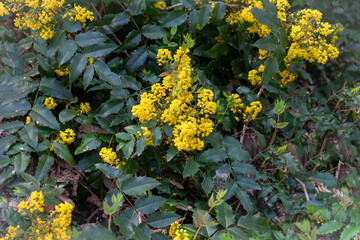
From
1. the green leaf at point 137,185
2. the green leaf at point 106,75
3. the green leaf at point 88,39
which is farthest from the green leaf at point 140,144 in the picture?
the green leaf at point 88,39

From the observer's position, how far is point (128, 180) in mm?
1688

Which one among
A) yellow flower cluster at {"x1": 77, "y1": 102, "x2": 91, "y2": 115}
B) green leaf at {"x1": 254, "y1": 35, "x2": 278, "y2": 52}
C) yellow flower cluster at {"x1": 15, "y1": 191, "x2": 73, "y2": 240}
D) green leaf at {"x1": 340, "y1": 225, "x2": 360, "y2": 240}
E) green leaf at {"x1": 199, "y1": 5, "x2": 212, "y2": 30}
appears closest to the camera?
yellow flower cluster at {"x1": 15, "y1": 191, "x2": 73, "y2": 240}

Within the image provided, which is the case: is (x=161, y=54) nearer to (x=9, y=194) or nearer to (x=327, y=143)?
(x=9, y=194)

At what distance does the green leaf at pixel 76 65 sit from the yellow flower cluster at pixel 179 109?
46 centimetres

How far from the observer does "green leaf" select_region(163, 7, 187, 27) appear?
7.95 feet

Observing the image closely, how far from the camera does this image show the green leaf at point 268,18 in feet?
6.41

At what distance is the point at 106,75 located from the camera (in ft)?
6.72

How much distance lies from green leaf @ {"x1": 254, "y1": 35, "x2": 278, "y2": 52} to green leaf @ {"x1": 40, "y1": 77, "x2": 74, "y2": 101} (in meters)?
1.23

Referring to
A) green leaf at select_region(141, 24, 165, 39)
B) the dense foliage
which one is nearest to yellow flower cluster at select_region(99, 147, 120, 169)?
the dense foliage

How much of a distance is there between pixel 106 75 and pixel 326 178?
1637mm

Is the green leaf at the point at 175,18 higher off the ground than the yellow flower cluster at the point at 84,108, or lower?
higher

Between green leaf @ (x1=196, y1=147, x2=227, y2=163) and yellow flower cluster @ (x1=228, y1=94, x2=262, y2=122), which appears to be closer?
green leaf @ (x1=196, y1=147, x2=227, y2=163)

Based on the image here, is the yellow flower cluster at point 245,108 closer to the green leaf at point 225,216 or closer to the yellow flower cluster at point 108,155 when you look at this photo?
the green leaf at point 225,216

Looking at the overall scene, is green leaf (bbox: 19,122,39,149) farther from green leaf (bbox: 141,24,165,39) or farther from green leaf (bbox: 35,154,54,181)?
green leaf (bbox: 141,24,165,39)
